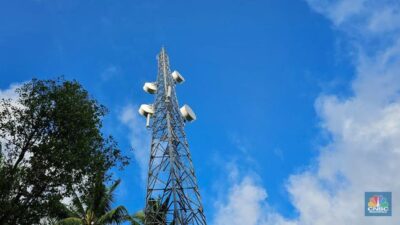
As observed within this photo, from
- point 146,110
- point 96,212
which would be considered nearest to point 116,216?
point 96,212

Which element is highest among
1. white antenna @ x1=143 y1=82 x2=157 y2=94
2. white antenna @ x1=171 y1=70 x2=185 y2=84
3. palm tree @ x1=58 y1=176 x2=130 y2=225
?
white antenna @ x1=171 y1=70 x2=185 y2=84

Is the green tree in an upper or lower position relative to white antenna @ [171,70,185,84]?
lower

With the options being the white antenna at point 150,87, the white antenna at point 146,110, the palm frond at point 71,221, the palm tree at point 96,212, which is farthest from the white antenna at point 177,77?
the palm frond at point 71,221

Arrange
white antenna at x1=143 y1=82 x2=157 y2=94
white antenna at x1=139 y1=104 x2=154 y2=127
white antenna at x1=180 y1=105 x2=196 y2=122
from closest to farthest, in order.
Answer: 1. white antenna at x1=180 y1=105 x2=196 y2=122
2. white antenna at x1=139 y1=104 x2=154 y2=127
3. white antenna at x1=143 y1=82 x2=157 y2=94

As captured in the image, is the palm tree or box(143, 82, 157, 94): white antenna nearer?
the palm tree

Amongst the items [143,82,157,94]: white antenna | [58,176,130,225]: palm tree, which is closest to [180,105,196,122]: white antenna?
[143,82,157,94]: white antenna

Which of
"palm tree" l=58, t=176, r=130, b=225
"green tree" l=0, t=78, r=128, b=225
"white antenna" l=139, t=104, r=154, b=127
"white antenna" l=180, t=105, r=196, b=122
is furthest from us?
"white antenna" l=139, t=104, r=154, b=127

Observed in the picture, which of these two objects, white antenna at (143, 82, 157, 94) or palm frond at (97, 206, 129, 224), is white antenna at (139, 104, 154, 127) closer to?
white antenna at (143, 82, 157, 94)

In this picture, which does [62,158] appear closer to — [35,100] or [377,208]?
[35,100]

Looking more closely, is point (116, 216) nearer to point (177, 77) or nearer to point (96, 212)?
point (96, 212)

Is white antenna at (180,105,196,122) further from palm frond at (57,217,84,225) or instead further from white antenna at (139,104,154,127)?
palm frond at (57,217,84,225)

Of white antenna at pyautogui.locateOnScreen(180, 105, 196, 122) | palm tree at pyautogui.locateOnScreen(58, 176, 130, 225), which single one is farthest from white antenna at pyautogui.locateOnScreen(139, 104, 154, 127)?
palm tree at pyautogui.locateOnScreen(58, 176, 130, 225)

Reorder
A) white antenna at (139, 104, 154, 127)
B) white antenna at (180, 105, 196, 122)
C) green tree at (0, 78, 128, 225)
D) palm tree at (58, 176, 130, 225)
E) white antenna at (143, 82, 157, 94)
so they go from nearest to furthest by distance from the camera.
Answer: green tree at (0, 78, 128, 225), palm tree at (58, 176, 130, 225), white antenna at (180, 105, 196, 122), white antenna at (139, 104, 154, 127), white antenna at (143, 82, 157, 94)

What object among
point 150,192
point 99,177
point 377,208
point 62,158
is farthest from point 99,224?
point 377,208
